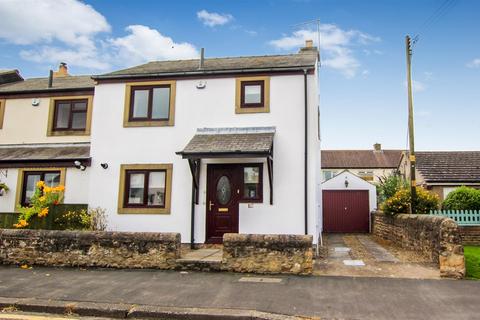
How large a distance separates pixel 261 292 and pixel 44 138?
38.0ft

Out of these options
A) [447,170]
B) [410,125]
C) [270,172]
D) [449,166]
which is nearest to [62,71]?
[270,172]

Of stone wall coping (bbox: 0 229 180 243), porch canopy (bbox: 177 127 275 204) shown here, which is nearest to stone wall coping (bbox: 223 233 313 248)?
stone wall coping (bbox: 0 229 180 243)

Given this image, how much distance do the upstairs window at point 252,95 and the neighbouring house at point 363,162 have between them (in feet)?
104

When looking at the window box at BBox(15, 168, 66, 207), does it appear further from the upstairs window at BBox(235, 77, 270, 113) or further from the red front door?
the upstairs window at BBox(235, 77, 270, 113)

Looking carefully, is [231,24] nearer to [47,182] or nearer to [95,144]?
[95,144]

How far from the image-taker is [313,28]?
15.9 metres

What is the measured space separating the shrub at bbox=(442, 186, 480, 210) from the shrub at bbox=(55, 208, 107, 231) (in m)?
13.6

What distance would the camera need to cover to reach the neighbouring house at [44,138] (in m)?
13.2

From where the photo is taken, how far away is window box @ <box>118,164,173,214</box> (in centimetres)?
1216

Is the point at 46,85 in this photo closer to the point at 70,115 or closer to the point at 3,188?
the point at 70,115

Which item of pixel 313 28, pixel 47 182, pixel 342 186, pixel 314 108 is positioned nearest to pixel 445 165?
pixel 342 186

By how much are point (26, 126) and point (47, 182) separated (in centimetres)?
278

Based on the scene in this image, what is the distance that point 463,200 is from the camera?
1490cm

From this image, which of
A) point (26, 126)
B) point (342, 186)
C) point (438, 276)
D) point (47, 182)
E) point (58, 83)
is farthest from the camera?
point (342, 186)
